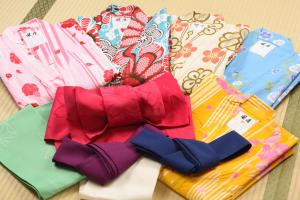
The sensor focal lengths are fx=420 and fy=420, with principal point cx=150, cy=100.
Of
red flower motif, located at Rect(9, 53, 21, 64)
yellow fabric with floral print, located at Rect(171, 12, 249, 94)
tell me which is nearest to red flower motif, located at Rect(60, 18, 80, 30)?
red flower motif, located at Rect(9, 53, 21, 64)

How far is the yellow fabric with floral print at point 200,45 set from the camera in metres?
1.41

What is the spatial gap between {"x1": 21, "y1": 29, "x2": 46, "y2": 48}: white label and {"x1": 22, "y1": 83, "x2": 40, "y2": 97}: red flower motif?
0.59 feet

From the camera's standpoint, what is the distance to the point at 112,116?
4.04ft

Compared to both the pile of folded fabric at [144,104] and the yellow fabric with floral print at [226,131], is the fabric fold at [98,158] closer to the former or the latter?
the pile of folded fabric at [144,104]

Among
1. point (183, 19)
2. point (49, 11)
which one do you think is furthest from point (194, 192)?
point (49, 11)

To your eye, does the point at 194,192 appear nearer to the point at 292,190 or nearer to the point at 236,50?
the point at 292,190

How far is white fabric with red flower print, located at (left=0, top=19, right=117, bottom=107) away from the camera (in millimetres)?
1394

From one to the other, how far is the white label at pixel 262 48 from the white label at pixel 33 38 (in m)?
0.75

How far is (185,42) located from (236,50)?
19 cm

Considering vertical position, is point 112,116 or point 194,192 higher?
point 112,116

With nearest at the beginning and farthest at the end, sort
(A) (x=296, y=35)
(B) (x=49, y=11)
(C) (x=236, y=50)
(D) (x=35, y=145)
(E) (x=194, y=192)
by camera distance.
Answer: (E) (x=194, y=192), (D) (x=35, y=145), (C) (x=236, y=50), (A) (x=296, y=35), (B) (x=49, y=11)

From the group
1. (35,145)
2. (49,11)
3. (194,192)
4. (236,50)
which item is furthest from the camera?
(49,11)

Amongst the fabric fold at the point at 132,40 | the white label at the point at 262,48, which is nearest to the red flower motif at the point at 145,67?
the fabric fold at the point at 132,40

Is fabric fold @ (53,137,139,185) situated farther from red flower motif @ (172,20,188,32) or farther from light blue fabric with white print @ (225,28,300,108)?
red flower motif @ (172,20,188,32)
